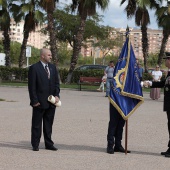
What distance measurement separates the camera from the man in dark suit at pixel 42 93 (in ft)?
25.8

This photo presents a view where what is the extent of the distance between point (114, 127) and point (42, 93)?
1354mm

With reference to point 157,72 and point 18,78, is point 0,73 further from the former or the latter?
point 157,72

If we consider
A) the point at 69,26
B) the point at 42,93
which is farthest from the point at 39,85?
the point at 69,26

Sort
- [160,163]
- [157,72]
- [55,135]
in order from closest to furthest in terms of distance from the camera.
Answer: [160,163]
[55,135]
[157,72]

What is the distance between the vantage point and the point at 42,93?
792 cm

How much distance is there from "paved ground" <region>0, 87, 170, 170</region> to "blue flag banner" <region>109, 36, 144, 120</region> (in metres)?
0.81

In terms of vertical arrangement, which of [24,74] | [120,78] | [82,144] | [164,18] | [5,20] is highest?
[164,18]

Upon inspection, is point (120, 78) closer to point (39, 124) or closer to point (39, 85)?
point (39, 85)

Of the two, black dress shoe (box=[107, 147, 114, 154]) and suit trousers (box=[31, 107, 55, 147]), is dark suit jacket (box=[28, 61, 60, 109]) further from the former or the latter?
black dress shoe (box=[107, 147, 114, 154])

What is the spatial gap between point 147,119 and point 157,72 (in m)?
8.58

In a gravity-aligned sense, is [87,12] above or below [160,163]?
above

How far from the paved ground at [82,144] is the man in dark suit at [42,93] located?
0.94 feet

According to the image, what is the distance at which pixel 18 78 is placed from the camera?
113ft

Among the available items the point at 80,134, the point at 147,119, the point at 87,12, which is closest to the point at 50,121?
the point at 80,134
